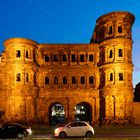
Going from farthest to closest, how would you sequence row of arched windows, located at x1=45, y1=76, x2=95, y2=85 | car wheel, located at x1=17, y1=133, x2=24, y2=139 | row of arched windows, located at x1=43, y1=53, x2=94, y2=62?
row of arched windows, located at x1=43, y1=53, x2=94, y2=62, row of arched windows, located at x1=45, y1=76, x2=95, y2=85, car wheel, located at x1=17, y1=133, x2=24, y2=139

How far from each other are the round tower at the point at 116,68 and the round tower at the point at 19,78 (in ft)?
40.1

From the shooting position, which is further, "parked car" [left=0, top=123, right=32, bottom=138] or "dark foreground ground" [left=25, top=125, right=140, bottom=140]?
"parked car" [left=0, top=123, right=32, bottom=138]

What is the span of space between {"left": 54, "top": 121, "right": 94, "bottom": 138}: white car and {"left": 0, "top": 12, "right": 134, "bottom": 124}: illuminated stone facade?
25.2 meters

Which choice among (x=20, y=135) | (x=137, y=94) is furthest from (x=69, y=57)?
(x=20, y=135)

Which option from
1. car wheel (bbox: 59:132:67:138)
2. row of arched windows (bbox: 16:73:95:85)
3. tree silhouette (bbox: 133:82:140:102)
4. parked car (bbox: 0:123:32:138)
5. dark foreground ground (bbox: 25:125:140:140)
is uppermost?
row of arched windows (bbox: 16:73:95:85)

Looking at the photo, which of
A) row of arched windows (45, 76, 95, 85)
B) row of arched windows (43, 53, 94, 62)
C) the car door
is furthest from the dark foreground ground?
row of arched windows (43, 53, 94, 62)

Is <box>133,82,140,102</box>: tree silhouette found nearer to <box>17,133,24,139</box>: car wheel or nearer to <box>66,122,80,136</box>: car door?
<box>66,122,80,136</box>: car door

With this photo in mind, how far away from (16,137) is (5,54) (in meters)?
31.7

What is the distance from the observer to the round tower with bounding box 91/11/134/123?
216ft

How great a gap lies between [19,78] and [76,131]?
2879 cm

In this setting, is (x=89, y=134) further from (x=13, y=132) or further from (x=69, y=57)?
(x=69, y=57)

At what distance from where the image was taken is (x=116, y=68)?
66750 millimetres

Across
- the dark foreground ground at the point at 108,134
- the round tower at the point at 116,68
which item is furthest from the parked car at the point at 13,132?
the round tower at the point at 116,68

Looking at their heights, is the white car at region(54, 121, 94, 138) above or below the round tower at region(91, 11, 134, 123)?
below
